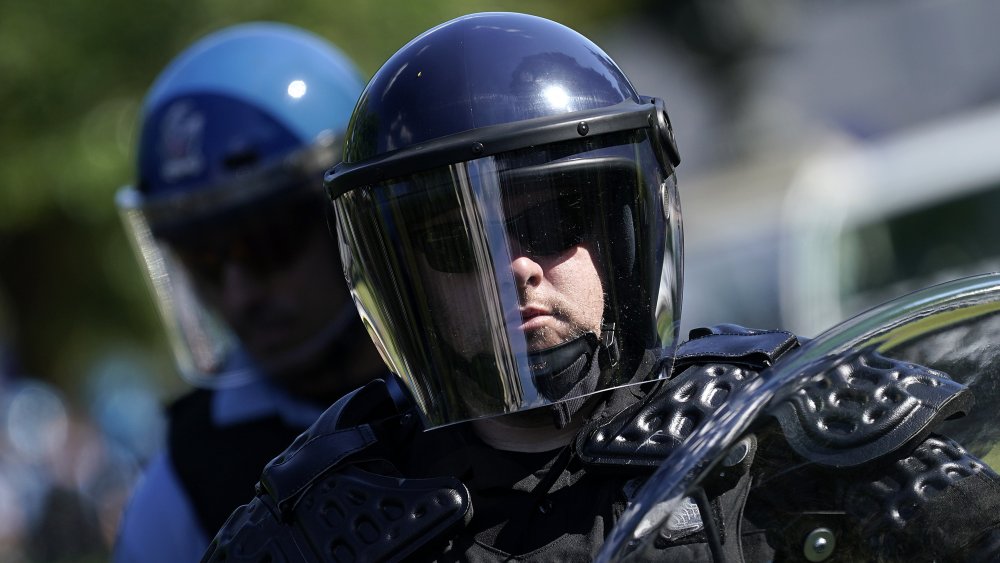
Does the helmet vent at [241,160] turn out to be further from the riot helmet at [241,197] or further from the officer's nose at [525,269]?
the officer's nose at [525,269]

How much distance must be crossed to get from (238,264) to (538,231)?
5.95 feet

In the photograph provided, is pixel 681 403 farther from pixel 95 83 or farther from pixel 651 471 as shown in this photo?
Answer: pixel 95 83

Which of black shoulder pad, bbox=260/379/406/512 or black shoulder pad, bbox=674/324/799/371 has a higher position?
black shoulder pad, bbox=674/324/799/371

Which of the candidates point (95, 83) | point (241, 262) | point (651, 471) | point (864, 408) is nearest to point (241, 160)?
point (241, 262)

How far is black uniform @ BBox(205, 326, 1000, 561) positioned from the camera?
1463 mm

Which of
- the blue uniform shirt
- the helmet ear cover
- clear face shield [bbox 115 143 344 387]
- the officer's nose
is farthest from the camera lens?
clear face shield [bbox 115 143 344 387]

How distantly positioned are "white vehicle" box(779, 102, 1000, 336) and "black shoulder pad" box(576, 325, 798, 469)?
4741 mm

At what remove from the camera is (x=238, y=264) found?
352 cm

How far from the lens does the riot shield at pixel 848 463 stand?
144 cm

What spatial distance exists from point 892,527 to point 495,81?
821mm

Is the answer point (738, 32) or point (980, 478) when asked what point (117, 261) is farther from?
point (738, 32)

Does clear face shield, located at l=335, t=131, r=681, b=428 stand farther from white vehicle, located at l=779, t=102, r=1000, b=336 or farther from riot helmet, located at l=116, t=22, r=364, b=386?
white vehicle, located at l=779, t=102, r=1000, b=336

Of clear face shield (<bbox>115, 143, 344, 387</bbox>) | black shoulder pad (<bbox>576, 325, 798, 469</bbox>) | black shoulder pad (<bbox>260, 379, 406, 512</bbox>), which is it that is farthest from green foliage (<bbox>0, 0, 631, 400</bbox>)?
black shoulder pad (<bbox>576, 325, 798, 469</bbox>)

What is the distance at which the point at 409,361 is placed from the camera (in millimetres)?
1994
